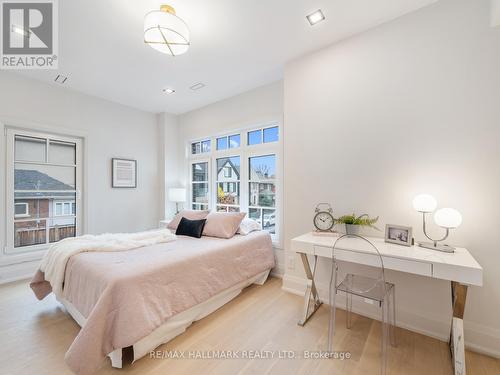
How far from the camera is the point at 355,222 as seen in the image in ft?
6.79

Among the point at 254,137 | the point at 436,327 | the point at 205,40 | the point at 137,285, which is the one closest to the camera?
the point at 137,285

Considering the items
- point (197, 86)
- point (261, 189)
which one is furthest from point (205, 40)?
point (261, 189)

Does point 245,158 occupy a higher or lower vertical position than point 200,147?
lower

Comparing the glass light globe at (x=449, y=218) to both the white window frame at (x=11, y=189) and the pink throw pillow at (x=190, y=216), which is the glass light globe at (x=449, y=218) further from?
the white window frame at (x=11, y=189)

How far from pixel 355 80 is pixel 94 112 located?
3.94 m

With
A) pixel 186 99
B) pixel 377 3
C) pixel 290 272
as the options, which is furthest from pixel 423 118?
pixel 186 99

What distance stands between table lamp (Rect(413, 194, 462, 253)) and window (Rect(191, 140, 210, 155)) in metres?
3.37

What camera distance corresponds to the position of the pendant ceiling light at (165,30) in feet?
5.51

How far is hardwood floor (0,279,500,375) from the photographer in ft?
4.98

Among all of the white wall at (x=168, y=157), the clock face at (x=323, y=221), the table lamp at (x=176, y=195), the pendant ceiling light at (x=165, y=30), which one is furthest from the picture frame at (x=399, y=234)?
the white wall at (x=168, y=157)

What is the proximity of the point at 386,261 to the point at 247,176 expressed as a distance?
2.31m

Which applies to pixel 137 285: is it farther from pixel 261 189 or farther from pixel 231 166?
pixel 231 166

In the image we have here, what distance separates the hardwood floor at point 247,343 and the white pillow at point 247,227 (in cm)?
86

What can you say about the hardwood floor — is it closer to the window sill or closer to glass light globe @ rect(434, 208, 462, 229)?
the window sill
